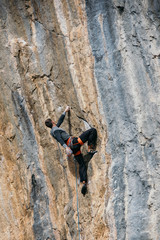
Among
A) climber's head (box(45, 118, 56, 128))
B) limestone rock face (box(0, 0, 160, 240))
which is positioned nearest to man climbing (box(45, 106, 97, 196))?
climber's head (box(45, 118, 56, 128))

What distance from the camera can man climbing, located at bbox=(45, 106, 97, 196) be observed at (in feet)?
23.8

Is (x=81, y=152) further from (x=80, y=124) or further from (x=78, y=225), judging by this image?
(x=78, y=225)

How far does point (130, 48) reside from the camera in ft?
21.7

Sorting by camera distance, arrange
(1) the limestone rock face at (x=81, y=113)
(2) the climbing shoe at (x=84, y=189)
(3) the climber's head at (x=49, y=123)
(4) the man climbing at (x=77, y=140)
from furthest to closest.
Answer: (2) the climbing shoe at (x=84, y=189), (3) the climber's head at (x=49, y=123), (4) the man climbing at (x=77, y=140), (1) the limestone rock face at (x=81, y=113)

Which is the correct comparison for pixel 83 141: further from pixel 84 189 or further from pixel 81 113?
pixel 84 189

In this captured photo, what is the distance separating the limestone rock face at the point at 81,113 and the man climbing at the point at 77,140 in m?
0.16

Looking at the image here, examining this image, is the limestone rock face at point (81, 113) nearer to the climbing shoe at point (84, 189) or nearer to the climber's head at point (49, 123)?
the climbing shoe at point (84, 189)

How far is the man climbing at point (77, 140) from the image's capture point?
724 cm

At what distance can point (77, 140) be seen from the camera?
7.23 meters

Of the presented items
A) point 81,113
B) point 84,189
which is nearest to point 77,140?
point 81,113

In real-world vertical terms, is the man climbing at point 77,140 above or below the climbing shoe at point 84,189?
above

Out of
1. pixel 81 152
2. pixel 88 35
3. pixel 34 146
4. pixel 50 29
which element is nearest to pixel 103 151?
pixel 81 152

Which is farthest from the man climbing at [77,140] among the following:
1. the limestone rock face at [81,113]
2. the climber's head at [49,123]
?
the limestone rock face at [81,113]

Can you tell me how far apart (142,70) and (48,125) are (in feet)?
7.87
